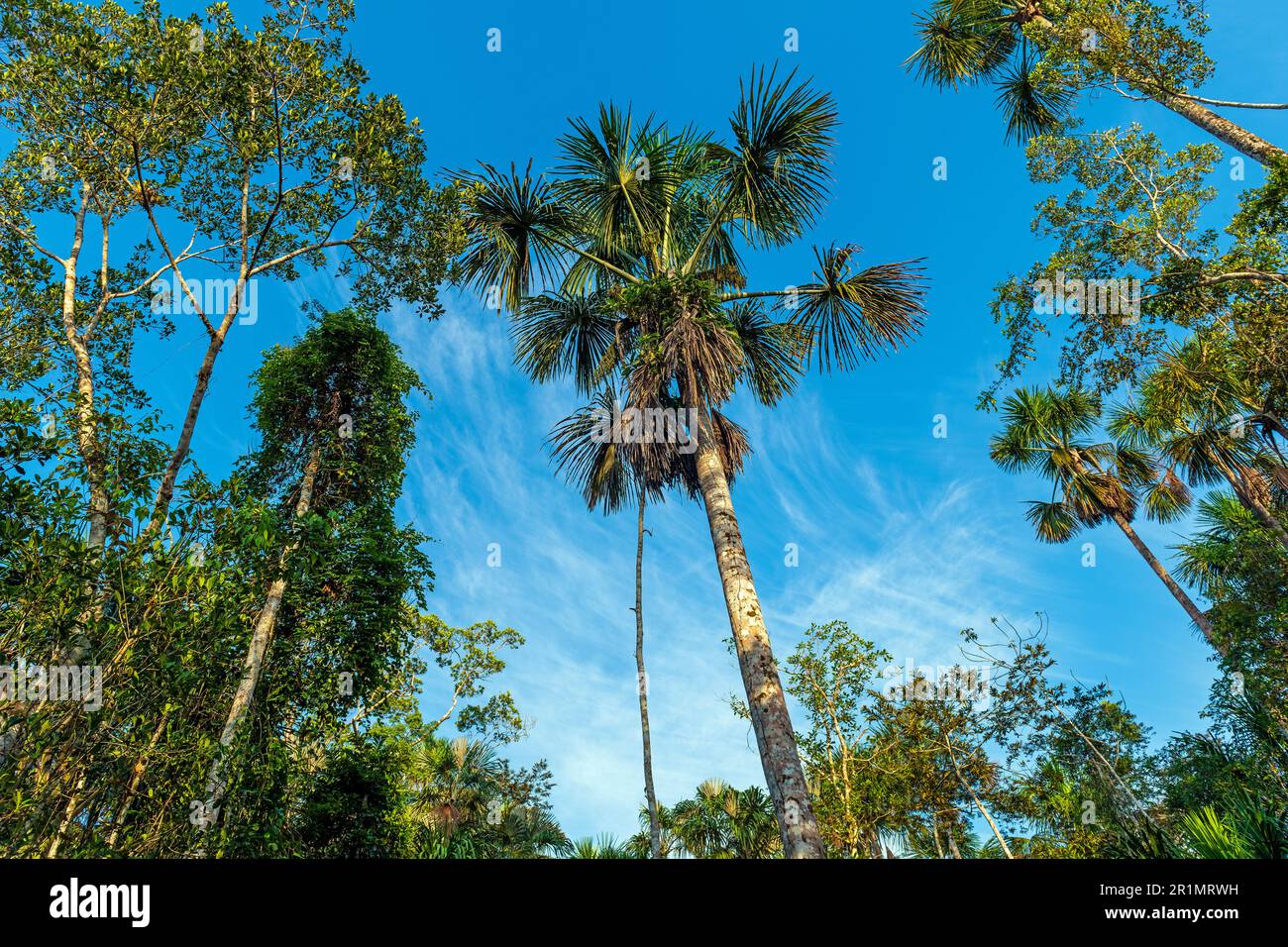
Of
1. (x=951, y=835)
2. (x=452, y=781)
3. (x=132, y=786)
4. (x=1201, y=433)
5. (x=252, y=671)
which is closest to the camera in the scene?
(x=132, y=786)

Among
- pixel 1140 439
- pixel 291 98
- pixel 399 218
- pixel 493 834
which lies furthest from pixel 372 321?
pixel 1140 439

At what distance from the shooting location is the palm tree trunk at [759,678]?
556 cm

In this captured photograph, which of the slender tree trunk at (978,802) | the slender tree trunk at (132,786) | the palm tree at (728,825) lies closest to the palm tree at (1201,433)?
the slender tree trunk at (978,802)

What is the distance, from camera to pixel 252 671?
8492mm

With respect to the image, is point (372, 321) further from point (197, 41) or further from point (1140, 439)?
point (1140, 439)

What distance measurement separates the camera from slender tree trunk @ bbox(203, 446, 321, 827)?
22.4 ft

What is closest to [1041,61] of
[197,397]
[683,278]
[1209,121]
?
[1209,121]

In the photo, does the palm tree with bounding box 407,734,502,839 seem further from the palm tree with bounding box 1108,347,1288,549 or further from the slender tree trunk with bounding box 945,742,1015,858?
the palm tree with bounding box 1108,347,1288,549

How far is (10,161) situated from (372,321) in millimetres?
5259

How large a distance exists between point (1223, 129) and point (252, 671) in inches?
610

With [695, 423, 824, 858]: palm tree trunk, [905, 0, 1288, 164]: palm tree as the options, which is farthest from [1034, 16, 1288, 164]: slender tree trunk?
A: [695, 423, 824, 858]: palm tree trunk

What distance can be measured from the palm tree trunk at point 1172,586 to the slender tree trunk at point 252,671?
64.5ft

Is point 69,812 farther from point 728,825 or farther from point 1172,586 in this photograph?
point 1172,586

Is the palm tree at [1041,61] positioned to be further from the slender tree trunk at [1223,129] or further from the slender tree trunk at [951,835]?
the slender tree trunk at [951,835]
